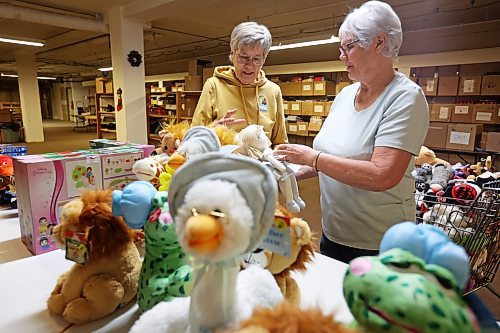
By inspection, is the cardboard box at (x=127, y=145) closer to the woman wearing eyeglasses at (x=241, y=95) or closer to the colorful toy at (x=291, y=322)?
the woman wearing eyeglasses at (x=241, y=95)

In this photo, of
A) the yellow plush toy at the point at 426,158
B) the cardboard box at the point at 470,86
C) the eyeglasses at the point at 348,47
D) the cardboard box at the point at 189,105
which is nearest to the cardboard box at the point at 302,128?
the cardboard box at the point at 189,105

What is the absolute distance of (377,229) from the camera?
114 centimetres

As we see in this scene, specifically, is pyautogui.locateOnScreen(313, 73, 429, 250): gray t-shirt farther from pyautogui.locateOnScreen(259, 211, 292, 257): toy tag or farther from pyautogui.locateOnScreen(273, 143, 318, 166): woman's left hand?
pyautogui.locateOnScreen(259, 211, 292, 257): toy tag

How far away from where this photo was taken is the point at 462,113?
4.80 m

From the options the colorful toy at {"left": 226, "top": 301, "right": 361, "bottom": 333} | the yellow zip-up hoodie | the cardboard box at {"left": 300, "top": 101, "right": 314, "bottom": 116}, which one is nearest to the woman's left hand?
the yellow zip-up hoodie

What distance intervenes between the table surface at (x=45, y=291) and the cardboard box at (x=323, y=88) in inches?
233

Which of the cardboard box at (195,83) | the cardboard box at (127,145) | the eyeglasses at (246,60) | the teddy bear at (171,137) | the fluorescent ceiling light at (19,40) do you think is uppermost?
the fluorescent ceiling light at (19,40)

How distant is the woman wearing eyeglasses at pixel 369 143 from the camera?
1.00 m

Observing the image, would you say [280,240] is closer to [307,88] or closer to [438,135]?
[438,135]

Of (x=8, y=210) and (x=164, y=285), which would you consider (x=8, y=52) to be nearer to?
(x=8, y=210)

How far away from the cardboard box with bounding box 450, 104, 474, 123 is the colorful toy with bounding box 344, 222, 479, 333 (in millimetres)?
5208

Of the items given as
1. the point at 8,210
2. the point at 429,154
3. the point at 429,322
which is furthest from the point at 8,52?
the point at 429,322

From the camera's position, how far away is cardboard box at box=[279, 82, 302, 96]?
22.7 feet

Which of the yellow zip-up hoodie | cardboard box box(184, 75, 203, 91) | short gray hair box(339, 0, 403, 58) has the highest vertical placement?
cardboard box box(184, 75, 203, 91)
